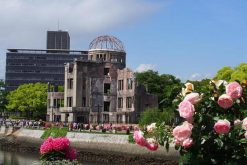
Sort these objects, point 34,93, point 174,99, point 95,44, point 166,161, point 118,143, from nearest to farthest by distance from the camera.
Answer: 1. point 174,99
2. point 166,161
3. point 118,143
4. point 95,44
5. point 34,93

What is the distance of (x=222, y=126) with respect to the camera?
9242 mm

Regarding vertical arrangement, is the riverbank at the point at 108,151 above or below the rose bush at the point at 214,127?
below

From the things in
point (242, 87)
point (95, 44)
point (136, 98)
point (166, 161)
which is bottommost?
point (166, 161)

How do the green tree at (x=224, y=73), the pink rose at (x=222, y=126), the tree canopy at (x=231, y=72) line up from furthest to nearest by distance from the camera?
the green tree at (x=224, y=73) → the tree canopy at (x=231, y=72) → the pink rose at (x=222, y=126)

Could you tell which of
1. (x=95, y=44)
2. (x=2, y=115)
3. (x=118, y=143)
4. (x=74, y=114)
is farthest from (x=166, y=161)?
(x=2, y=115)

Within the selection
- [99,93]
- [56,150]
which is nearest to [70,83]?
[99,93]

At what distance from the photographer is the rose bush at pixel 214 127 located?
9.40m

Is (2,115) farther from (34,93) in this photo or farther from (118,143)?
(118,143)

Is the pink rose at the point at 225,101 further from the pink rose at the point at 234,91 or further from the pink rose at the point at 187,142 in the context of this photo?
the pink rose at the point at 187,142

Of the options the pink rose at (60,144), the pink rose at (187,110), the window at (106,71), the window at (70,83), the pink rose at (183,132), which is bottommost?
the pink rose at (60,144)

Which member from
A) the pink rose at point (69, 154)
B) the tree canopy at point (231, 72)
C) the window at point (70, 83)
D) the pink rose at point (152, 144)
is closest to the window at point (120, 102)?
the window at point (70, 83)

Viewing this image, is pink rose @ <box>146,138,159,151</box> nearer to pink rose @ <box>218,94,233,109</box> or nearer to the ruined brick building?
pink rose @ <box>218,94,233,109</box>

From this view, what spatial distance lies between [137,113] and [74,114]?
39.6 ft

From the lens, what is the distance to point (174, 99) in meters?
10.5
